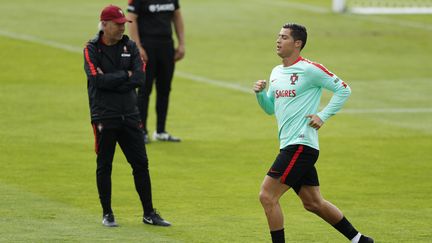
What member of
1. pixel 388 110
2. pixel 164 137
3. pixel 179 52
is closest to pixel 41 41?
pixel 388 110

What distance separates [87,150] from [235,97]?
19.0 ft

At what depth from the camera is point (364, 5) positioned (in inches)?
Answer: 1451

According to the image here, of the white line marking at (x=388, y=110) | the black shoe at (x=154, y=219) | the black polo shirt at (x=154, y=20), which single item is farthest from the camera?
the white line marking at (x=388, y=110)

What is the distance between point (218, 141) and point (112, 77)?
6.21 m

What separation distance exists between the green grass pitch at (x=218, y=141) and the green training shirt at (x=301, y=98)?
1514mm

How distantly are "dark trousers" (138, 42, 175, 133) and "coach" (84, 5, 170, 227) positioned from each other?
513cm

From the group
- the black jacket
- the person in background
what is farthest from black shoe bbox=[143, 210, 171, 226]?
the person in background

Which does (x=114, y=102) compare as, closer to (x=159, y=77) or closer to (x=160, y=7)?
(x=160, y=7)

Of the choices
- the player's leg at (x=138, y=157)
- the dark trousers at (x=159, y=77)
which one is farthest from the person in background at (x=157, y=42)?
the player's leg at (x=138, y=157)

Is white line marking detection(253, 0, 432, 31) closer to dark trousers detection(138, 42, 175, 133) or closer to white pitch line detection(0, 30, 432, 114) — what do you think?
white pitch line detection(0, 30, 432, 114)

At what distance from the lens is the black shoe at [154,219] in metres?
12.2

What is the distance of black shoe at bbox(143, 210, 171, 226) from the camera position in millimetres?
12156

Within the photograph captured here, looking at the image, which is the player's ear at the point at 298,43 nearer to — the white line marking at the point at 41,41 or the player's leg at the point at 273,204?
the player's leg at the point at 273,204

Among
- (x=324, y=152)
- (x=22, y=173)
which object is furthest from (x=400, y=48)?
(x=22, y=173)
